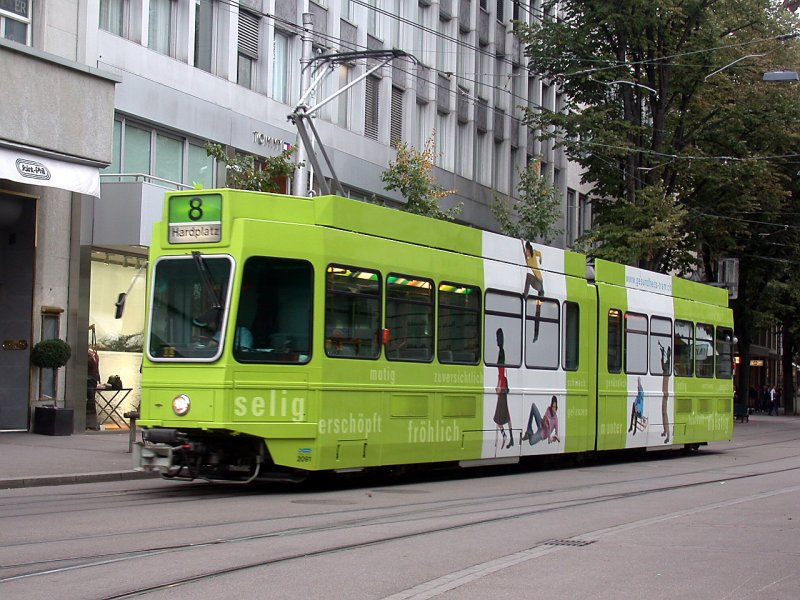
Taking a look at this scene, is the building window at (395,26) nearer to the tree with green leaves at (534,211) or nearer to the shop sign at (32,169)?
the tree with green leaves at (534,211)

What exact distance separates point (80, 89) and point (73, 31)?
1.76 meters

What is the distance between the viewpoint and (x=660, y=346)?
23031 millimetres

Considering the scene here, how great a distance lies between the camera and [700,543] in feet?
34.7

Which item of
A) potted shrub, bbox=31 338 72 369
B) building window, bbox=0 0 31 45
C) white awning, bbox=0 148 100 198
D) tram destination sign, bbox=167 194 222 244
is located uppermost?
building window, bbox=0 0 31 45

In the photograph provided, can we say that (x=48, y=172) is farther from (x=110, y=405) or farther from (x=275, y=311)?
(x=275, y=311)

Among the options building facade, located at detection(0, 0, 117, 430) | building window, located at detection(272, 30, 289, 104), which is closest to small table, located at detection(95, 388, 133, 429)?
building facade, located at detection(0, 0, 117, 430)

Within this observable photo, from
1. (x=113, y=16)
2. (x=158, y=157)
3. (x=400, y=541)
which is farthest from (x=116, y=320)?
(x=400, y=541)

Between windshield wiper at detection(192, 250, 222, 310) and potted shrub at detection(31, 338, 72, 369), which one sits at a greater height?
windshield wiper at detection(192, 250, 222, 310)

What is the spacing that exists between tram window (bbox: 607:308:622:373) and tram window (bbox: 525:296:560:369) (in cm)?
206

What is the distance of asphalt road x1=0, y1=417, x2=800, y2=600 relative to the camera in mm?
7988

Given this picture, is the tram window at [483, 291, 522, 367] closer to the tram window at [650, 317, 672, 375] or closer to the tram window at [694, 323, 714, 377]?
the tram window at [650, 317, 672, 375]

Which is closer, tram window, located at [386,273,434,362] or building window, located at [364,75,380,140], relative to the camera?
tram window, located at [386,273,434,362]

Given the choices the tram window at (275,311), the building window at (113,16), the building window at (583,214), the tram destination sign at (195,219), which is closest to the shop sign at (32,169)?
the building window at (113,16)

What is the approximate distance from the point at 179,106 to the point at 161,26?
1801mm
